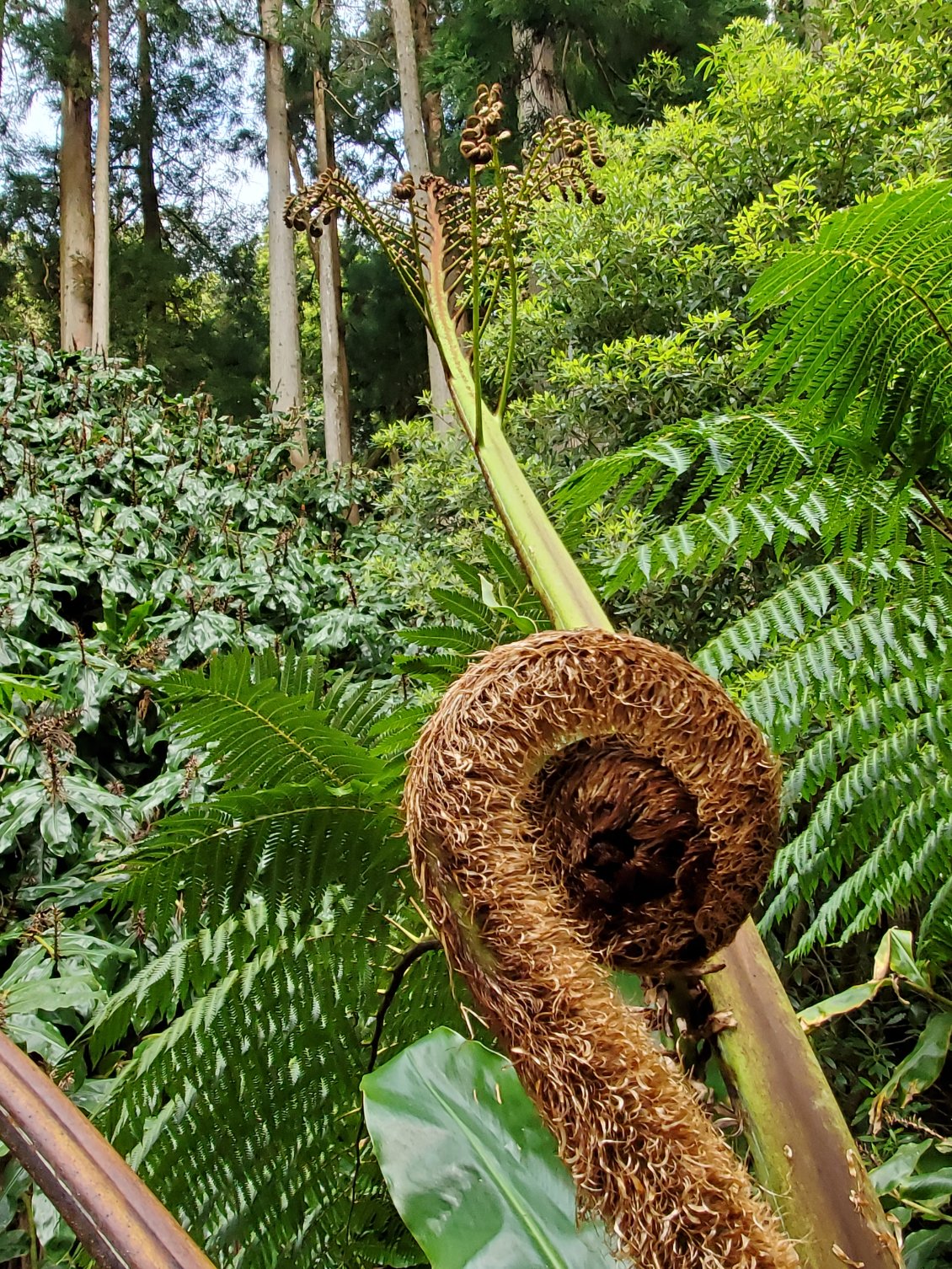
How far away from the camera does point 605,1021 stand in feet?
1.23

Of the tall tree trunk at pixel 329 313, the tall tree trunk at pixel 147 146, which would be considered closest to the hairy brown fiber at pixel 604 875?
the tall tree trunk at pixel 329 313

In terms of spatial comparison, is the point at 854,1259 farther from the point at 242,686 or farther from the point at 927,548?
the point at 927,548

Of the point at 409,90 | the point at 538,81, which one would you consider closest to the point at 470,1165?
the point at 538,81

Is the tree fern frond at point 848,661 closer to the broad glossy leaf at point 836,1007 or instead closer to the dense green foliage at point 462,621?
the dense green foliage at point 462,621

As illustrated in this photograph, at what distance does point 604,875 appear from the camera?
48 cm

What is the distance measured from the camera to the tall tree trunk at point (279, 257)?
6953 mm

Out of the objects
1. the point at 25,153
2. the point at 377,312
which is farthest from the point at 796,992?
the point at 25,153

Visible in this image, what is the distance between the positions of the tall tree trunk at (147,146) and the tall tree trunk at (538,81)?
6913mm

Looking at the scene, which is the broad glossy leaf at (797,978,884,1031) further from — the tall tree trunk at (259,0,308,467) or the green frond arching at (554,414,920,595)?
the tall tree trunk at (259,0,308,467)

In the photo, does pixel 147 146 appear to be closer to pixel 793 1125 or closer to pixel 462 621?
pixel 462 621

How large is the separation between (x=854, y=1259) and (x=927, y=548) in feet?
2.96

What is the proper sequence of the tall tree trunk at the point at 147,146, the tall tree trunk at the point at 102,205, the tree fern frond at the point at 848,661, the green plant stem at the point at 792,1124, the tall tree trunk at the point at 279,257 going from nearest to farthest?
1. the green plant stem at the point at 792,1124
2. the tree fern frond at the point at 848,661
3. the tall tree trunk at the point at 279,257
4. the tall tree trunk at the point at 102,205
5. the tall tree trunk at the point at 147,146

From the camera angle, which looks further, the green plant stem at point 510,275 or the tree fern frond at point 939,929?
the tree fern frond at point 939,929

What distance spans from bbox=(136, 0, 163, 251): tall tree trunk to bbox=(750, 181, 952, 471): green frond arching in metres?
11.6
